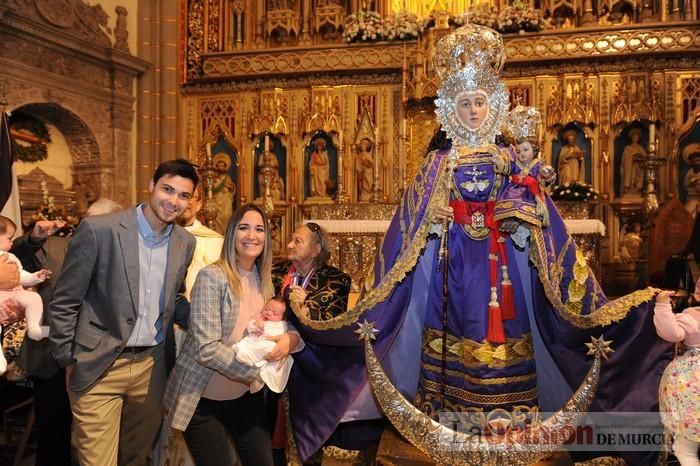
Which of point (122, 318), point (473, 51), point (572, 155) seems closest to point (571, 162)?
point (572, 155)

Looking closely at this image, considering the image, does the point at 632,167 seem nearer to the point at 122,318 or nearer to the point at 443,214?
the point at 443,214

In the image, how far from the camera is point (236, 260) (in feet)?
10.6

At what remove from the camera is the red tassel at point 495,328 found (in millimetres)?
3615

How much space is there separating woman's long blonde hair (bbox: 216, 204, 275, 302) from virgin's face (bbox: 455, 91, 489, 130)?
1.57 m

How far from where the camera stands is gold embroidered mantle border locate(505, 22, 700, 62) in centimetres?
978

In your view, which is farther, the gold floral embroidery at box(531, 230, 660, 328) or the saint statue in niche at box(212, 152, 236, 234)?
the saint statue in niche at box(212, 152, 236, 234)

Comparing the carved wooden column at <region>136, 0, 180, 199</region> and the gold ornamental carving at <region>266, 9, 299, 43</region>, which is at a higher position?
the gold ornamental carving at <region>266, 9, 299, 43</region>

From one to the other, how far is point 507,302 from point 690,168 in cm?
794

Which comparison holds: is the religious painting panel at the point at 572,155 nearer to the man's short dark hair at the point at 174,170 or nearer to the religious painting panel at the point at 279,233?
the religious painting panel at the point at 279,233

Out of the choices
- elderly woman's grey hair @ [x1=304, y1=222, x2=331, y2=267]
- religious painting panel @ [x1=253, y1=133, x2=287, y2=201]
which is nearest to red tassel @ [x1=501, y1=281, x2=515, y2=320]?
elderly woman's grey hair @ [x1=304, y1=222, x2=331, y2=267]

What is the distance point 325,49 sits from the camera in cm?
1108

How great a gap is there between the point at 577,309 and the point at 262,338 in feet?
6.45

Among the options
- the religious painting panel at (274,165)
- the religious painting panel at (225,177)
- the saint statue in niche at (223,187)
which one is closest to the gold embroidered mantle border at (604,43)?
the religious painting panel at (274,165)

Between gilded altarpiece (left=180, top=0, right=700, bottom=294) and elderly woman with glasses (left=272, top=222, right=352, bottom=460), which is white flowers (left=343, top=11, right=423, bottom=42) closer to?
gilded altarpiece (left=180, top=0, right=700, bottom=294)
